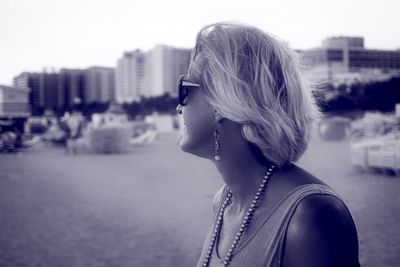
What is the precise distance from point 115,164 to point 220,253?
37.8 feet

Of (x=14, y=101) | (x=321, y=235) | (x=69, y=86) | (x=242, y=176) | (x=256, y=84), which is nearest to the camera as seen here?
(x=321, y=235)

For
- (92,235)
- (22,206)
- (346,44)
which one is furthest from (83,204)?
(346,44)

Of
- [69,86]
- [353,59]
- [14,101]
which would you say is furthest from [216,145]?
[353,59]

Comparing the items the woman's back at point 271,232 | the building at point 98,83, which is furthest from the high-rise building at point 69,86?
the woman's back at point 271,232

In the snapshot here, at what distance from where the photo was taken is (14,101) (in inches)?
216

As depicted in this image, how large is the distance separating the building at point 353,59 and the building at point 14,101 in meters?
3.74

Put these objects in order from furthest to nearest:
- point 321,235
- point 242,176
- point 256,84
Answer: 1. point 242,176
2. point 256,84
3. point 321,235

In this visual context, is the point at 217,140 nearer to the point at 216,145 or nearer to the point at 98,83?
the point at 216,145

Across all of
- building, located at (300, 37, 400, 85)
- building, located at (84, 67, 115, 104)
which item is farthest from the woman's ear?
building, located at (84, 67, 115, 104)

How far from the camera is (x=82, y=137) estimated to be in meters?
16.4

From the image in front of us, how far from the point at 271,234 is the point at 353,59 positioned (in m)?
5.89

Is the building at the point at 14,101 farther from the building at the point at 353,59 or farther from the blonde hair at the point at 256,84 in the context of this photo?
the blonde hair at the point at 256,84

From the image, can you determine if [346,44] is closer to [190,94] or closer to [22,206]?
[22,206]

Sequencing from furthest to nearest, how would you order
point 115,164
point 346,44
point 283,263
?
point 115,164
point 346,44
point 283,263
